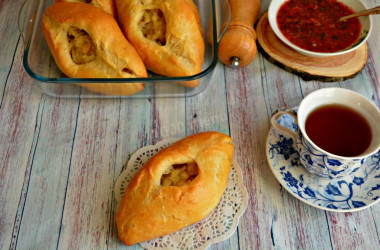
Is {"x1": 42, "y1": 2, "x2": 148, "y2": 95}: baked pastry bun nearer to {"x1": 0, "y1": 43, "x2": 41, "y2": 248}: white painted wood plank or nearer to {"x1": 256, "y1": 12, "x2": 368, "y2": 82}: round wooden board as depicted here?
{"x1": 0, "y1": 43, "x2": 41, "y2": 248}: white painted wood plank

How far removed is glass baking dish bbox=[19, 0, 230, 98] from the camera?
99 centimetres

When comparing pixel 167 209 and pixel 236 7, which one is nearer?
pixel 167 209

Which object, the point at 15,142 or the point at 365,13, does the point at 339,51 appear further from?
the point at 15,142

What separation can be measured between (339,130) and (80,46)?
71cm

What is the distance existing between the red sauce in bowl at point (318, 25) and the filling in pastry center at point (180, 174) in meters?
0.57

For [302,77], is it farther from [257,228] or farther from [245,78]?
[257,228]

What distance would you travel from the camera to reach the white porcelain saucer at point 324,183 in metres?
0.91

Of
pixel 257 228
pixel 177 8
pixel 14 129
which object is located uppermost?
pixel 177 8

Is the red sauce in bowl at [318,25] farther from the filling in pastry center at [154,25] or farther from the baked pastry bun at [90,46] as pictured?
the baked pastry bun at [90,46]

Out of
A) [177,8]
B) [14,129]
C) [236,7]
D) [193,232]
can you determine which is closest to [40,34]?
[14,129]

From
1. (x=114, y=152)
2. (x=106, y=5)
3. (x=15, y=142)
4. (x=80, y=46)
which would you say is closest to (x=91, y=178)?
(x=114, y=152)

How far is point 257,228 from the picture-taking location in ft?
3.06

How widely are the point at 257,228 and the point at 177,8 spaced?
610 mm

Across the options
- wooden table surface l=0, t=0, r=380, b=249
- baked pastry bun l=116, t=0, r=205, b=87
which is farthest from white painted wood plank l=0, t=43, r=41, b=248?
baked pastry bun l=116, t=0, r=205, b=87
